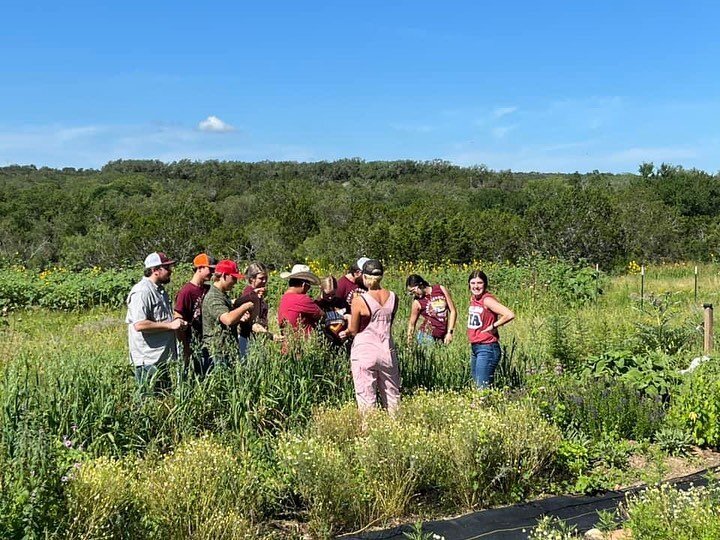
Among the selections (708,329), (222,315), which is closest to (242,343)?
(222,315)

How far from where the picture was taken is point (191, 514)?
3488 millimetres

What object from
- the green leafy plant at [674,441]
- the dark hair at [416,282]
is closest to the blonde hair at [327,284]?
the dark hair at [416,282]

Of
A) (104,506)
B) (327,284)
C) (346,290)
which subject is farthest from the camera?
(346,290)

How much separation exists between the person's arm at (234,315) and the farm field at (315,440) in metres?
0.39

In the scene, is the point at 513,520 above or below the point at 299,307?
below

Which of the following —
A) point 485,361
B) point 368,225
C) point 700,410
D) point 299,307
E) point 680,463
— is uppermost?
point 368,225

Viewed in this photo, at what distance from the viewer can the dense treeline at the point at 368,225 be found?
85.4 feet

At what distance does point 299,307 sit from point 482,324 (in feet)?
5.40

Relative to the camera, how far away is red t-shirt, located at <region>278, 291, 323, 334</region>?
19.5 feet

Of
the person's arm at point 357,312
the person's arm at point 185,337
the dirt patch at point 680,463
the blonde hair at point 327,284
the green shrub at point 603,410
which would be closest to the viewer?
the dirt patch at point 680,463

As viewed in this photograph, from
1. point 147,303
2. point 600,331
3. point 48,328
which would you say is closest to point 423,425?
point 147,303

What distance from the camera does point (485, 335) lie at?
20.6ft

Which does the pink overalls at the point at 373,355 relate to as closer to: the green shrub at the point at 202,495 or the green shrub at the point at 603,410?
the green shrub at the point at 603,410

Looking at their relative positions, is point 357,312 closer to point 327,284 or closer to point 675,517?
point 327,284
